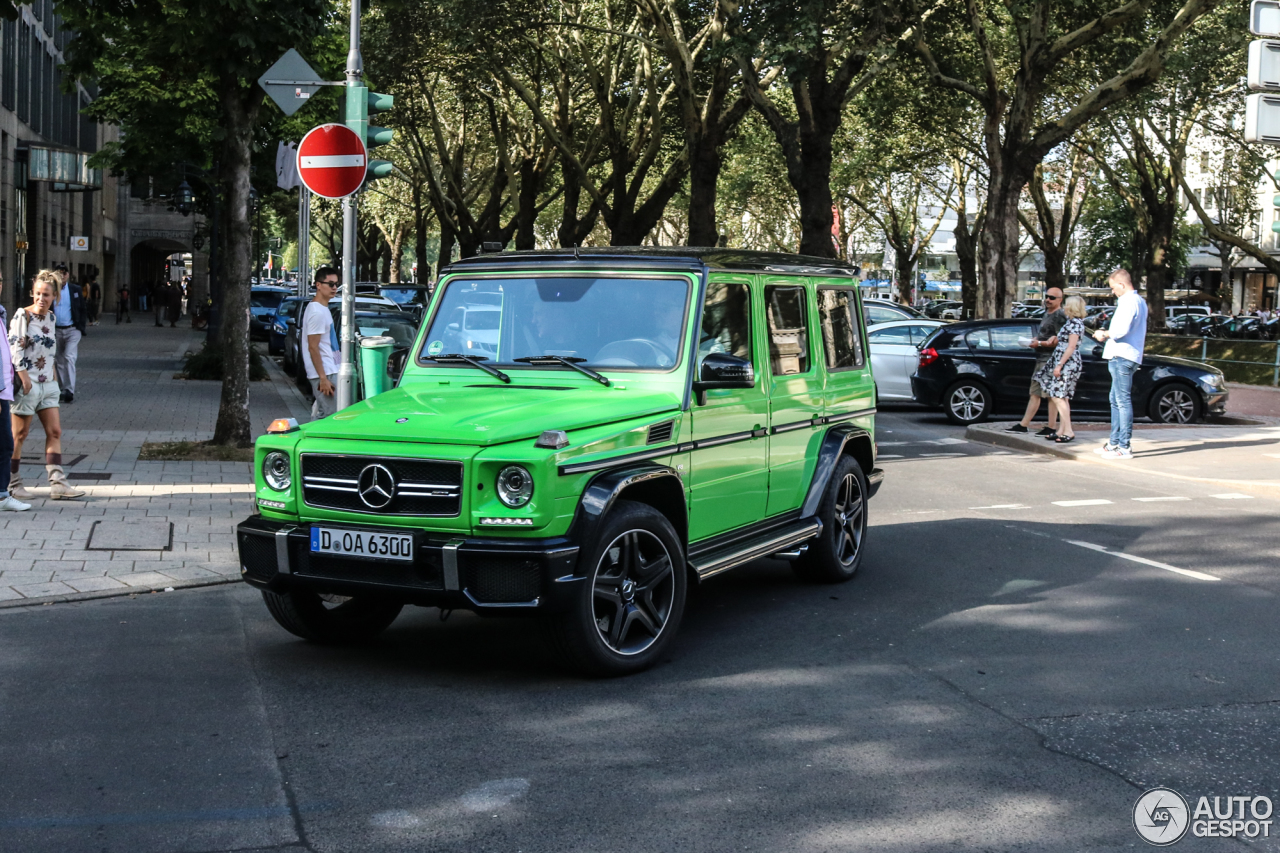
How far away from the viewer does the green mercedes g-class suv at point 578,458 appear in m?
5.80

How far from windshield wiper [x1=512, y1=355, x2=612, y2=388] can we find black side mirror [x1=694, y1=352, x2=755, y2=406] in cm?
44

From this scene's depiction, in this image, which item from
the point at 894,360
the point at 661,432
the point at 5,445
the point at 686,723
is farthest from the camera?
the point at 894,360

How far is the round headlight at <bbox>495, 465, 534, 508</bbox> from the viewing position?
5.75 meters

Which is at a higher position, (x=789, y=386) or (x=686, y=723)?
(x=789, y=386)

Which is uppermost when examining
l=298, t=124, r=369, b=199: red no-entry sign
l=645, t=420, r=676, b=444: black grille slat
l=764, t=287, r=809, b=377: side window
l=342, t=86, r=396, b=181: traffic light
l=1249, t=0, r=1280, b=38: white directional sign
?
l=1249, t=0, r=1280, b=38: white directional sign

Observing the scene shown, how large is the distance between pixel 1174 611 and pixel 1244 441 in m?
10.4

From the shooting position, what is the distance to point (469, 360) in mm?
7176

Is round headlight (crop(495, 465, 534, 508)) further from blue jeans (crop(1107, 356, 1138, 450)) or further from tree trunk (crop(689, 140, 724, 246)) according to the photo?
tree trunk (crop(689, 140, 724, 246))

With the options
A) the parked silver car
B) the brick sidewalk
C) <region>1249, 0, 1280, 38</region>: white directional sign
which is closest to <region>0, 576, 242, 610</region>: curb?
the brick sidewalk

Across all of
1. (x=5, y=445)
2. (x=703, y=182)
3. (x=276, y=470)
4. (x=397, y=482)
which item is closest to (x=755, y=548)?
(x=397, y=482)

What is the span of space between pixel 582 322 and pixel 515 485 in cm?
151

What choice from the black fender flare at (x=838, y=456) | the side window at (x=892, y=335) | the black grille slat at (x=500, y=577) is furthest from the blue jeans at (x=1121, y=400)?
the black grille slat at (x=500, y=577)

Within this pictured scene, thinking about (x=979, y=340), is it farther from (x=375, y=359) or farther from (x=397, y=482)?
(x=397, y=482)

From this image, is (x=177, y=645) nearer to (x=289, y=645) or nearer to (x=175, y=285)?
(x=289, y=645)
